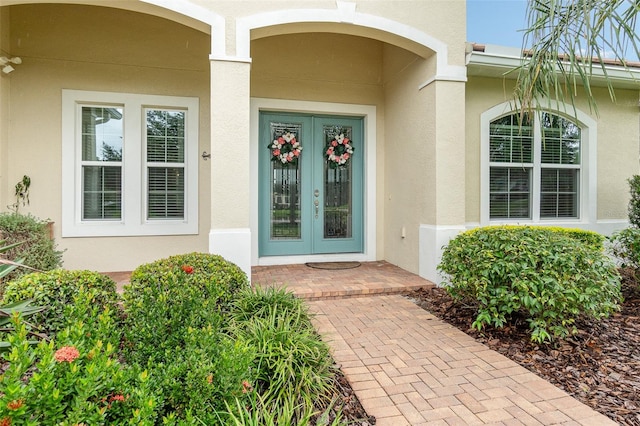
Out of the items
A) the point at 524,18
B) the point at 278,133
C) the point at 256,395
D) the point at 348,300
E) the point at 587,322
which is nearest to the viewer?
the point at 256,395

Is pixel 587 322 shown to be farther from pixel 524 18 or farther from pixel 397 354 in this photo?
pixel 524 18

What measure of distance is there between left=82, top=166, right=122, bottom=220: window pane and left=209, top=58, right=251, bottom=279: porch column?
7.49 feet

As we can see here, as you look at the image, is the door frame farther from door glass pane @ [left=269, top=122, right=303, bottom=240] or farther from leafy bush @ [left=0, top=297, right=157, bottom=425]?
leafy bush @ [left=0, top=297, right=157, bottom=425]

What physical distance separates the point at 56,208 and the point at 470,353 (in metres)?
5.96

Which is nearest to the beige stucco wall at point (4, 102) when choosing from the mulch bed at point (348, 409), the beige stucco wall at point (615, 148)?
the mulch bed at point (348, 409)

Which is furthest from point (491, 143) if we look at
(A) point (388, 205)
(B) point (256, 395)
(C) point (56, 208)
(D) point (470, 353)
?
(C) point (56, 208)

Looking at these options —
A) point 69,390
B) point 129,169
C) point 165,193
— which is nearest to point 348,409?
point 69,390

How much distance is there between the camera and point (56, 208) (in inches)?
213

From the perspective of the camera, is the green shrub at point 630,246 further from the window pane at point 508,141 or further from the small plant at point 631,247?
the window pane at point 508,141

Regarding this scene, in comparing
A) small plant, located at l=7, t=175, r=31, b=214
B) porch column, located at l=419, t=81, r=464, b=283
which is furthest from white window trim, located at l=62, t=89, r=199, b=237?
porch column, located at l=419, t=81, r=464, b=283

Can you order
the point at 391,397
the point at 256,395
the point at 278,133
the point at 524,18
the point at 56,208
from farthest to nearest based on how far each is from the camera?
1. the point at 278,133
2. the point at 56,208
3. the point at 524,18
4. the point at 391,397
5. the point at 256,395

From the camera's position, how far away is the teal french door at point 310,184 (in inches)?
250

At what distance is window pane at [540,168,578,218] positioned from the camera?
676cm

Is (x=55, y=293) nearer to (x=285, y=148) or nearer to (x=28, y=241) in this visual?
(x=28, y=241)
